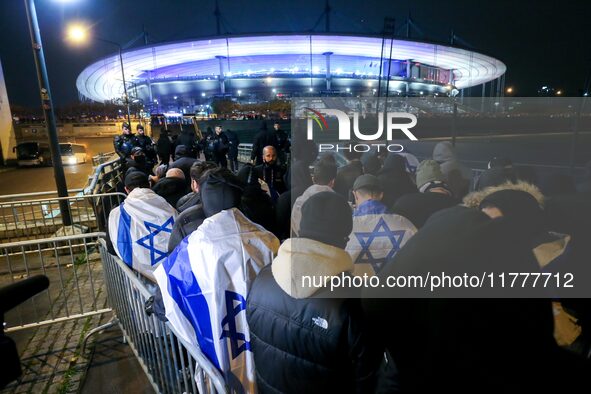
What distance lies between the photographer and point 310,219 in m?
1.91

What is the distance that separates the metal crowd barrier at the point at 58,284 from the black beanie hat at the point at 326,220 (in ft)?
10.3

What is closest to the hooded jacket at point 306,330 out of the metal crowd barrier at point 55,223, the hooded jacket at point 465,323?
the hooded jacket at point 465,323

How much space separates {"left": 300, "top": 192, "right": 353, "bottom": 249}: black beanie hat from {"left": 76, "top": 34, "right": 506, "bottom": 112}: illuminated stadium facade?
68690 millimetres

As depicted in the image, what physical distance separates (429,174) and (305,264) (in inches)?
94.2

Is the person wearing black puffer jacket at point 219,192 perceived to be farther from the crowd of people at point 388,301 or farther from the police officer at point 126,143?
the police officer at point 126,143

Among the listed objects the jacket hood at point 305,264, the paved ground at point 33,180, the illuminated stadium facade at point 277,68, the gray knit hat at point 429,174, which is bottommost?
the paved ground at point 33,180

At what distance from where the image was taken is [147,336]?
314 centimetres

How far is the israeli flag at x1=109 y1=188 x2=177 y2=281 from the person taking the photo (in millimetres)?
3289

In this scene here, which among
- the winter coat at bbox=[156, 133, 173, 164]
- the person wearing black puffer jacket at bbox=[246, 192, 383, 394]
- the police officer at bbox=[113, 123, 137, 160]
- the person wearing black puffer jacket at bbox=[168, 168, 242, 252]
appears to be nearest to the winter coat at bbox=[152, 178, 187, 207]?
the person wearing black puffer jacket at bbox=[168, 168, 242, 252]

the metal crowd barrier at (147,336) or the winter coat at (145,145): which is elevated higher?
the winter coat at (145,145)

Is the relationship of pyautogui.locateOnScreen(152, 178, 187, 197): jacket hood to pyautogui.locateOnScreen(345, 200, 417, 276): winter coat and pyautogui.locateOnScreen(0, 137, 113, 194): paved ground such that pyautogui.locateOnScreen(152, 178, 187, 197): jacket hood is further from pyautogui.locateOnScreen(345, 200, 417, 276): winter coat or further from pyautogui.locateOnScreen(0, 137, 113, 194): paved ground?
pyautogui.locateOnScreen(0, 137, 113, 194): paved ground

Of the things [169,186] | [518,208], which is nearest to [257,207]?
[169,186]

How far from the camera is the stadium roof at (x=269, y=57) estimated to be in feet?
219

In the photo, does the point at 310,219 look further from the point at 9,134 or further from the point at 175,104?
the point at 175,104
